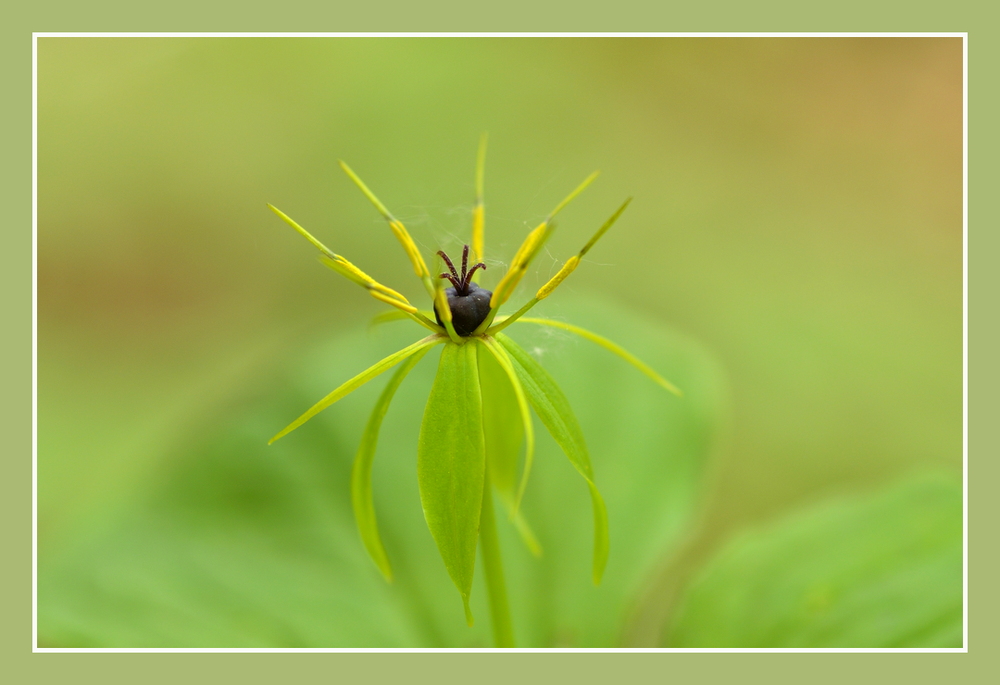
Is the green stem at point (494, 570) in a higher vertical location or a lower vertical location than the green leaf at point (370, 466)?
lower

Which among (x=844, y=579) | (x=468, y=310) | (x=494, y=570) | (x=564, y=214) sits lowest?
(x=844, y=579)

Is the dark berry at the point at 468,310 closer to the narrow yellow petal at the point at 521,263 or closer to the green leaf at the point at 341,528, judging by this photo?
the narrow yellow petal at the point at 521,263

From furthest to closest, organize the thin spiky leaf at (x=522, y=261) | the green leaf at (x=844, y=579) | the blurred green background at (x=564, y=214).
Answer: the blurred green background at (x=564, y=214) < the green leaf at (x=844, y=579) < the thin spiky leaf at (x=522, y=261)

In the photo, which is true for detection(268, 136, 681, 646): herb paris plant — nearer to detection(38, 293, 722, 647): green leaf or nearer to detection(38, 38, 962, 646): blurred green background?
detection(38, 293, 722, 647): green leaf

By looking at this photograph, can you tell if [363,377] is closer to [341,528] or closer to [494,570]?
[494,570]

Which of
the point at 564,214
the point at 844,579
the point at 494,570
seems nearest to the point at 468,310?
the point at 494,570

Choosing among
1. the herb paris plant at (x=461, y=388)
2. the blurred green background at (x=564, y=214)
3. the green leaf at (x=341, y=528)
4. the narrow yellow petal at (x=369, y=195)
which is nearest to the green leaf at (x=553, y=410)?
the herb paris plant at (x=461, y=388)
